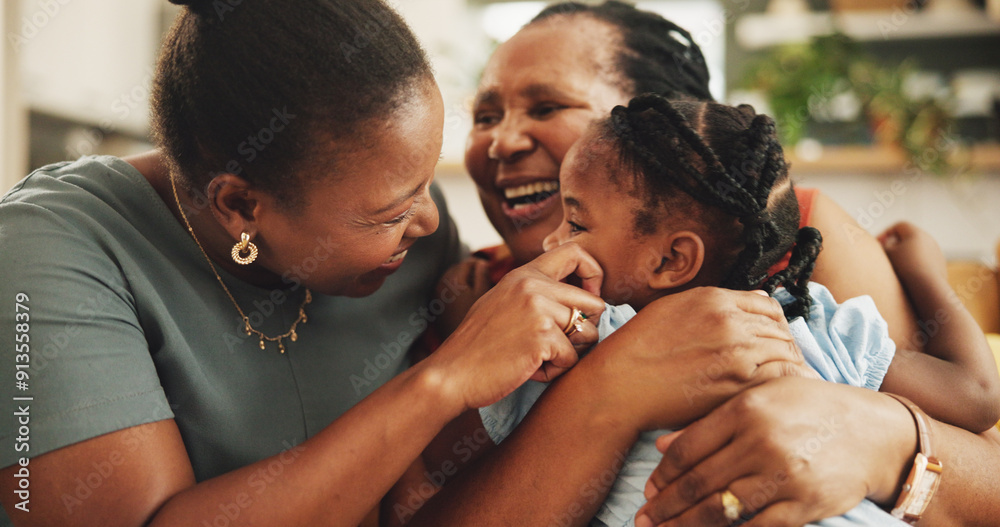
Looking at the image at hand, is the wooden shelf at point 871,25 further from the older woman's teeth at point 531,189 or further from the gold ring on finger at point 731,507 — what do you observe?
the gold ring on finger at point 731,507

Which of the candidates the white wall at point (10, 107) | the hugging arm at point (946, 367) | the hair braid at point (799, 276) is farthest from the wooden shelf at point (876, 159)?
the white wall at point (10, 107)

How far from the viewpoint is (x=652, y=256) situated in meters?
1.18

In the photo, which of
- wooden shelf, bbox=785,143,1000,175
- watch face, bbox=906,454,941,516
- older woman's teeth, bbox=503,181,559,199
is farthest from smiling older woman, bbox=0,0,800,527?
wooden shelf, bbox=785,143,1000,175

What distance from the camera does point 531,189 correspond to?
1605 mm

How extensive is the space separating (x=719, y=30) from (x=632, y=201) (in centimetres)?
374

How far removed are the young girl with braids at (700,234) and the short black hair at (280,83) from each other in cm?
37

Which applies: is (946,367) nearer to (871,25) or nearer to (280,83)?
(280,83)

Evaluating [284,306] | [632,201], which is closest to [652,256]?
[632,201]

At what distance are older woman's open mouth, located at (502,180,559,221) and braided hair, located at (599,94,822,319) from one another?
36 cm

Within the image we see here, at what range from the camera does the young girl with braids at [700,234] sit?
3.65 feet

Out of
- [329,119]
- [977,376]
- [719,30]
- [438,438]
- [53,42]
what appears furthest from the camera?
[719,30]

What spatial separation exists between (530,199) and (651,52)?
427 millimetres

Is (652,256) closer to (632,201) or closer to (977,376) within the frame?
(632,201)

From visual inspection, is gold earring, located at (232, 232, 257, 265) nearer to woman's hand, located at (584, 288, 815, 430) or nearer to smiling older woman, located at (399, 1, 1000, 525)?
smiling older woman, located at (399, 1, 1000, 525)
